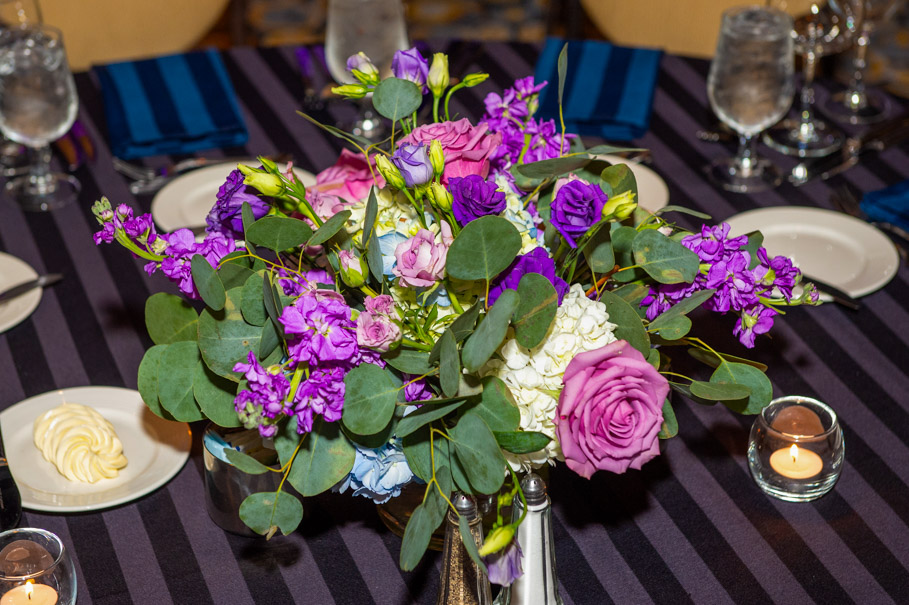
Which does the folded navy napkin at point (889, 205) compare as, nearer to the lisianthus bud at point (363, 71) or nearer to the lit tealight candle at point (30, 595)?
the lisianthus bud at point (363, 71)

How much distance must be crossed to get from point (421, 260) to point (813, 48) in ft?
3.89

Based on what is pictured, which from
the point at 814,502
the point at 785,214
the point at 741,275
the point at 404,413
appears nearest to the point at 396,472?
the point at 404,413

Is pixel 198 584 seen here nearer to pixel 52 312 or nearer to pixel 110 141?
pixel 52 312

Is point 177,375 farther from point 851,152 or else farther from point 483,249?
point 851,152

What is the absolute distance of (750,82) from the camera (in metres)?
1.54

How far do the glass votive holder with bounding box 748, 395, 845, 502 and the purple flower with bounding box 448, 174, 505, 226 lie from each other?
1.41ft

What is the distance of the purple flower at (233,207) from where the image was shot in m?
0.91

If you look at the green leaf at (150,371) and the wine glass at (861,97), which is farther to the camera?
the wine glass at (861,97)

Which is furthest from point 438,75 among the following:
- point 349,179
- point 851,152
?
point 851,152

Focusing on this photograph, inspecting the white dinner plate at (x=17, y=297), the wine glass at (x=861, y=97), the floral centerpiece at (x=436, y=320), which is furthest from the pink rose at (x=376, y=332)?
the wine glass at (x=861, y=97)

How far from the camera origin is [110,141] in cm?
167

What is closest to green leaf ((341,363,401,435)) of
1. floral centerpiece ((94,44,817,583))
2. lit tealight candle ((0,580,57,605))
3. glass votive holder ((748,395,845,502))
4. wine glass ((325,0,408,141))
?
floral centerpiece ((94,44,817,583))

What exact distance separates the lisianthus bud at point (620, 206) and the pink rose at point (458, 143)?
5.0 inches

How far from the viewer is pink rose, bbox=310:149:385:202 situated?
990mm
